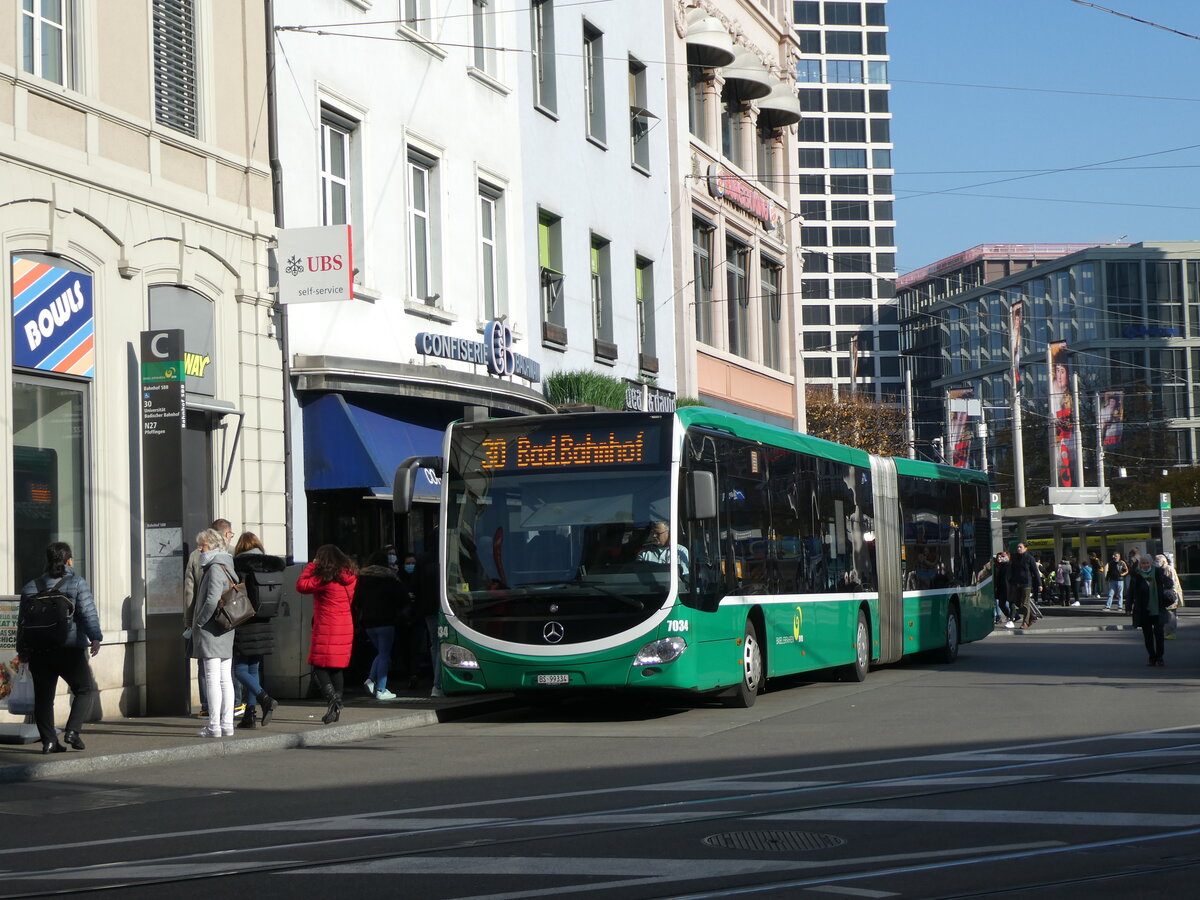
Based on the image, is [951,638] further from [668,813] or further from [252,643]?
[668,813]

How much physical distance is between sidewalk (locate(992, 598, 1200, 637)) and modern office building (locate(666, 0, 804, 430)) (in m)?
7.50

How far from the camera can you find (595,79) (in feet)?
99.0

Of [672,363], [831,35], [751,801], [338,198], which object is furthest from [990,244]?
[751,801]

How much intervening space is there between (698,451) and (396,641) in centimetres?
563

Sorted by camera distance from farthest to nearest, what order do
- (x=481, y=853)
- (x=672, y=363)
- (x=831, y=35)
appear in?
1. (x=831, y=35)
2. (x=672, y=363)
3. (x=481, y=853)

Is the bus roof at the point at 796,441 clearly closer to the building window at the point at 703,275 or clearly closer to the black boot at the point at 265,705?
the black boot at the point at 265,705

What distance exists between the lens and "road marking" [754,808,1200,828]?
28.3ft

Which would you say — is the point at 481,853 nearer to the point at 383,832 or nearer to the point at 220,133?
the point at 383,832

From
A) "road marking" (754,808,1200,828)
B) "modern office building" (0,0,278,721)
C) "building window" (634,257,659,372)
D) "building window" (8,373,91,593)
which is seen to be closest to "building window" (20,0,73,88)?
"modern office building" (0,0,278,721)

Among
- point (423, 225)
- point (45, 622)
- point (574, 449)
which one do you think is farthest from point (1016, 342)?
point (45, 622)

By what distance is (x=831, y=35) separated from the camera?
141625mm

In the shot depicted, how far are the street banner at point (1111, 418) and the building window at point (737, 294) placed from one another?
48386mm

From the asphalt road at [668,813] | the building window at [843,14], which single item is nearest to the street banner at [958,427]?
the asphalt road at [668,813]

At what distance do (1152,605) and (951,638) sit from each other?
397cm
